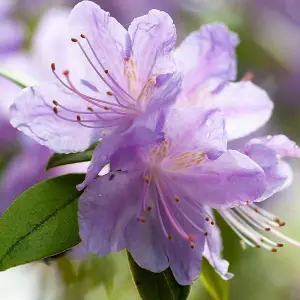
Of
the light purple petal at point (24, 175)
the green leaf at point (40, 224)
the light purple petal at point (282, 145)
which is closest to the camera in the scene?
the green leaf at point (40, 224)

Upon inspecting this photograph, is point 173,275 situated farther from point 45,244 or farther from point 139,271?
point 45,244

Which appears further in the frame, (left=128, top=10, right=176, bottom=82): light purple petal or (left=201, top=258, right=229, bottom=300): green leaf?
(left=201, top=258, right=229, bottom=300): green leaf

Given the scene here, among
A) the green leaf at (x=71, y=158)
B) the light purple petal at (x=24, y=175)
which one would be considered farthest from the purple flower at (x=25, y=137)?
the green leaf at (x=71, y=158)

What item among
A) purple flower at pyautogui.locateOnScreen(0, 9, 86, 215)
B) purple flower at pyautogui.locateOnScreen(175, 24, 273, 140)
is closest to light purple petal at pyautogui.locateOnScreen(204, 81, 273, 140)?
purple flower at pyautogui.locateOnScreen(175, 24, 273, 140)

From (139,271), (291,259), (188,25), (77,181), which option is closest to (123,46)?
(77,181)

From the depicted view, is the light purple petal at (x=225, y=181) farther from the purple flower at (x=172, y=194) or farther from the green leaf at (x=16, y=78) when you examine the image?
the green leaf at (x=16, y=78)

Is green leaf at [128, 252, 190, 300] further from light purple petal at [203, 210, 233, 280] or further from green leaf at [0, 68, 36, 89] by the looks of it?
green leaf at [0, 68, 36, 89]
